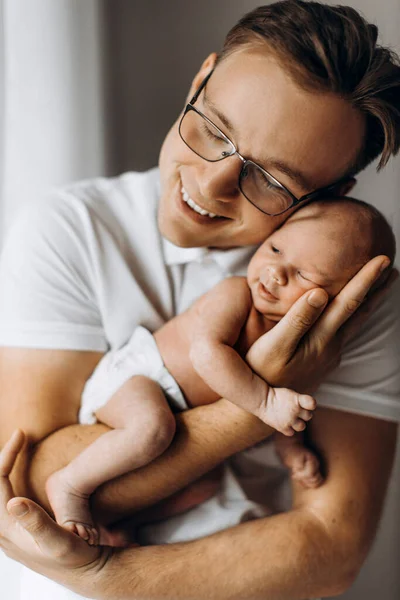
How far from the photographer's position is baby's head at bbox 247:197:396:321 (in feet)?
2.19

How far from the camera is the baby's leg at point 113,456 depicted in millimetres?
688

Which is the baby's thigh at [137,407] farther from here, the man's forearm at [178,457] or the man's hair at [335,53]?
the man's hair at [335,53]

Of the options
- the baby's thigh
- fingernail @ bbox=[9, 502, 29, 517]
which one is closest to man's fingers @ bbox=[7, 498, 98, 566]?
fingernail @ bbox=[9, 502, 29, 517]

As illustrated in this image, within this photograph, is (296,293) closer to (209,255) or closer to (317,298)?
(317,298)

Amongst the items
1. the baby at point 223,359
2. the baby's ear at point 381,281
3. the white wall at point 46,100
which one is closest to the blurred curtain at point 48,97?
the white wall at point 46,100

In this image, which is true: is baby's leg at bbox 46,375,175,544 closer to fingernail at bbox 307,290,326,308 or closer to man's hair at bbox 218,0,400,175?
fingernail at bbox 307,290,326,308

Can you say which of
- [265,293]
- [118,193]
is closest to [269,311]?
[265,293]

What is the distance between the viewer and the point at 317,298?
2.15 feet

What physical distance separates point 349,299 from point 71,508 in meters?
0.34

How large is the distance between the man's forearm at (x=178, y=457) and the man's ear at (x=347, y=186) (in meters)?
0.24

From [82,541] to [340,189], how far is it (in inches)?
16.8

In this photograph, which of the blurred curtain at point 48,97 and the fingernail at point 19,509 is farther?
the blurred curtain at point 48,97

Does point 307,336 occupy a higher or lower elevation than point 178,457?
higher

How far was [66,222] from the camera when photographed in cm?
77
